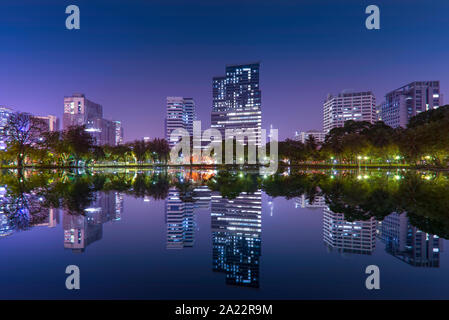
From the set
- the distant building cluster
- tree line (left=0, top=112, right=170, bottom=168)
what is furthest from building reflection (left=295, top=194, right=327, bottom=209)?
the distant building cluster

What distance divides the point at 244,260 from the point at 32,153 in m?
63.6

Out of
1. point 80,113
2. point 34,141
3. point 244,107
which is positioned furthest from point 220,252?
point 244,107

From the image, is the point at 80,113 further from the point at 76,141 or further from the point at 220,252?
the point at 220,252

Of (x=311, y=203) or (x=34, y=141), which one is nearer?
(x=311, y=203)

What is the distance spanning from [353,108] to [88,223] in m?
200

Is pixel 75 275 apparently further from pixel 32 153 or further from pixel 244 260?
pixel 32 153

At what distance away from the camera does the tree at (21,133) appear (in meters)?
54.3

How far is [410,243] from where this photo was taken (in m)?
7.16

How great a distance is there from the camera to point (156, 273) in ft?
17.4

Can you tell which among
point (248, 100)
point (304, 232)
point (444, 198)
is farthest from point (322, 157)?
point (248, 100)

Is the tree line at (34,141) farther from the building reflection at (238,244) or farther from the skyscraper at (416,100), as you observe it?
the skyscraper at (416,100)

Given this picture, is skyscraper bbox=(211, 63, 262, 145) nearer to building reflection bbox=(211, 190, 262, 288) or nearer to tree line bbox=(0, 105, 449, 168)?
tree line bbox=(0, 105, 449, 168)

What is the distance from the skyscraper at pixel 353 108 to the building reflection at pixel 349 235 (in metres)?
191

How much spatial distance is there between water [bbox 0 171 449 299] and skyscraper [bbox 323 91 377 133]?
624 ft
